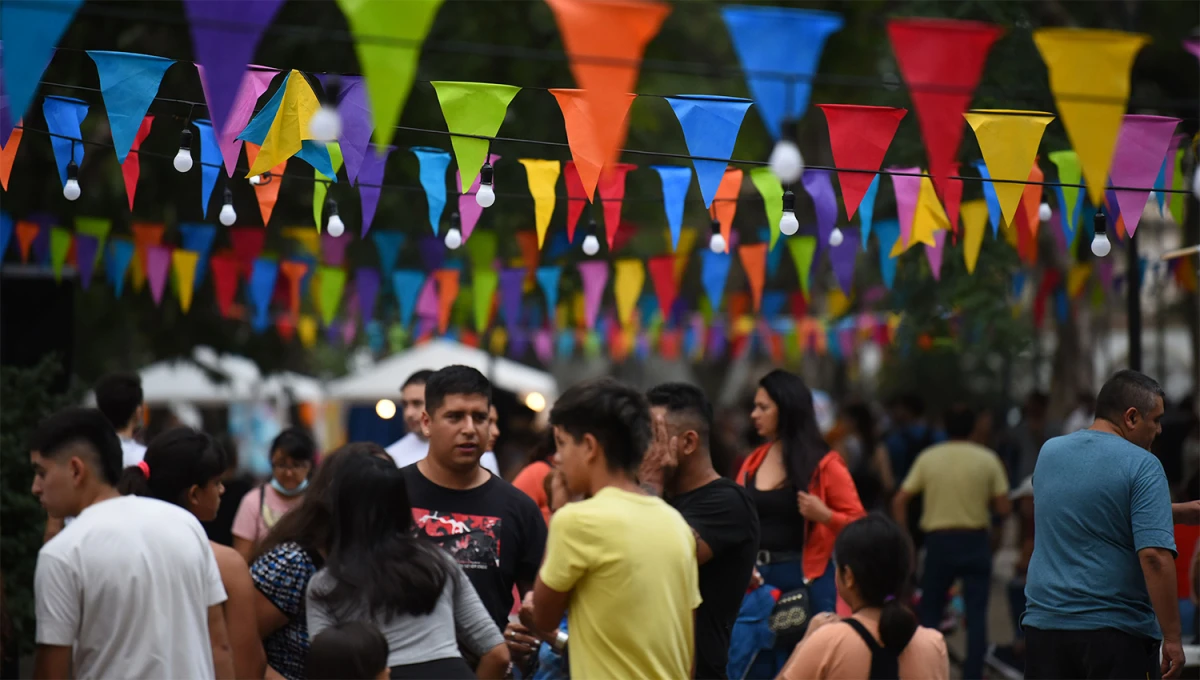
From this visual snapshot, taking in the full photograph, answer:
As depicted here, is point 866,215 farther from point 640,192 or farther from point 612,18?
point 640,192

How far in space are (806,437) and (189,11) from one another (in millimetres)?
3552

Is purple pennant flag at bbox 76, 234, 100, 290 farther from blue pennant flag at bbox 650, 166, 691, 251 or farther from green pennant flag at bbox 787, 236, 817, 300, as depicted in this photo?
green pennant flag at bbox 787, 236, 817, 300

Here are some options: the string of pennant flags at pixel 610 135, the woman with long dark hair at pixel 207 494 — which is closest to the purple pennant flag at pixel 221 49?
the string of pennant flags at pixel 610 135

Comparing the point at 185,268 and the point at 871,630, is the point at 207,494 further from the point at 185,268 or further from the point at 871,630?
the point at 185,268

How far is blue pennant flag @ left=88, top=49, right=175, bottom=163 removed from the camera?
217 inches

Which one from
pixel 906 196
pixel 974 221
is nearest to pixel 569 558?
pixel 906 196

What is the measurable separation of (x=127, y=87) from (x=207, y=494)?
6.61ft

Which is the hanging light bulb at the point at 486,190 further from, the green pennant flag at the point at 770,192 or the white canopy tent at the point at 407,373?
the white canopy tent at the point at 407,373

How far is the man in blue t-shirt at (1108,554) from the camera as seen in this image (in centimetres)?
488

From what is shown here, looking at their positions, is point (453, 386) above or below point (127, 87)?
below

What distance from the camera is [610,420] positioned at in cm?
364

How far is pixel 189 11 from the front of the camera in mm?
3852

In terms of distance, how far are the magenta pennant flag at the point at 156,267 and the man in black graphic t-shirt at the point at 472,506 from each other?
18.0ft

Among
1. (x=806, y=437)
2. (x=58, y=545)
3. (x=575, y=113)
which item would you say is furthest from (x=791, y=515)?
(x=58, y=545)
